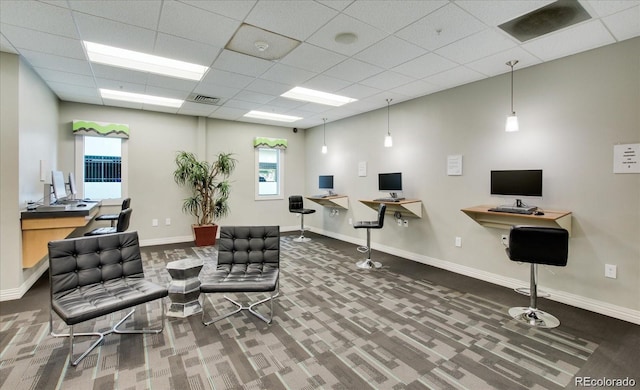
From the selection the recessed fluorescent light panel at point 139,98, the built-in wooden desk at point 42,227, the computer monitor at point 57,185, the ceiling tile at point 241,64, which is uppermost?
the recessed fluorescent light panel at point 139,98

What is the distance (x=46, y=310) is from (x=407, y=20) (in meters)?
4.48

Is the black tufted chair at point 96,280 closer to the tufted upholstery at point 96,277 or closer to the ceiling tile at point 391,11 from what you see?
the tufted upholstery at point 96,277

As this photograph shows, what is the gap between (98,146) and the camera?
5.58 metres

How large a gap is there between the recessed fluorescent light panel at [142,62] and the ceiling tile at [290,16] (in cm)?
143

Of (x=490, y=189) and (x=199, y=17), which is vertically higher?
(x=199, y=17)

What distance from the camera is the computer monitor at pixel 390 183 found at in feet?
16.8

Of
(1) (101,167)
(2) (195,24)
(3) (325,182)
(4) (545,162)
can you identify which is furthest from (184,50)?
(3) (325,182)

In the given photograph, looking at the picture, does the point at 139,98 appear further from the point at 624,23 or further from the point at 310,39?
the point at 624,23

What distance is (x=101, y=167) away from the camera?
18.4 ft

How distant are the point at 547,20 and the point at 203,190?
19.0 feet

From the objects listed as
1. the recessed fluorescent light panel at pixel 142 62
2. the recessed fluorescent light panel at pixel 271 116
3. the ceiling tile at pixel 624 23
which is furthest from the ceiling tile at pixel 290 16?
the recessed fluorescent light panel at pixel 271 116

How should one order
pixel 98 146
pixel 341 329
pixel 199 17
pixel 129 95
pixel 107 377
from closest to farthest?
pixel 107 377, pixel 199 17, pixel 341 329, pixel 129 95, pixel 98 146

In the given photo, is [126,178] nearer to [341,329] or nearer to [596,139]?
[341,329]

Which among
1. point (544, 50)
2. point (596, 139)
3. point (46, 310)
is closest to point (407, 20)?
point (544, 50)
